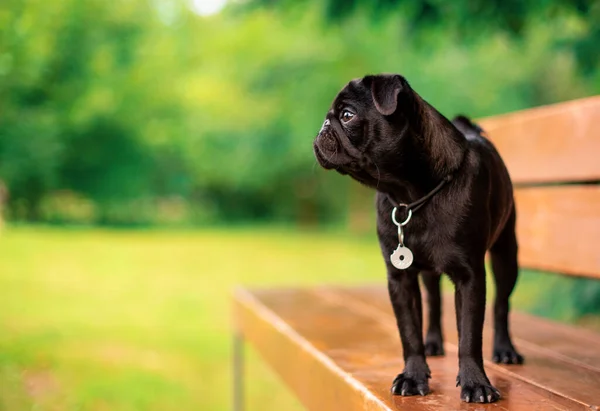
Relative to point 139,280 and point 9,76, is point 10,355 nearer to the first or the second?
point 9,76

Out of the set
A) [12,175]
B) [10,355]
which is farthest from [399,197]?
[12,175]

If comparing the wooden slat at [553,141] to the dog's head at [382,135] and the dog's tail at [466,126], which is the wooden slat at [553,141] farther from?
the dog's head at [382,135]

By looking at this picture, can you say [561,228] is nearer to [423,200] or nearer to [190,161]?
[423,200]

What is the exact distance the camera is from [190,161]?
12438mm

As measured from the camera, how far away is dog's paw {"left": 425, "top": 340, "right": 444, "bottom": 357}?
153 cm

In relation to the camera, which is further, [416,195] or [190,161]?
[190,161]

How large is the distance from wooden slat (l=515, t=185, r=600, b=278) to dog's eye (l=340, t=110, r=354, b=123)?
1.07m

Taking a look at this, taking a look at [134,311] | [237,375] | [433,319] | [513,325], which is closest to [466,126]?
[433,319]

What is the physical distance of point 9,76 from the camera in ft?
12.8

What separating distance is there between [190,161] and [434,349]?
36.7 feet

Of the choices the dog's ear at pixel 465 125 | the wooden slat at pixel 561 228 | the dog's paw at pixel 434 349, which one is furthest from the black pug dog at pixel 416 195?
the wooden slat at pixel 561 228

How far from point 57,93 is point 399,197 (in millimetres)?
6285

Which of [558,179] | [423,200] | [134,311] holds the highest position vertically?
A: [423,200]

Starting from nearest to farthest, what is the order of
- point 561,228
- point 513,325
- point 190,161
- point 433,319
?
point 433,319, point 513,325, point 561,228, point 190,161
